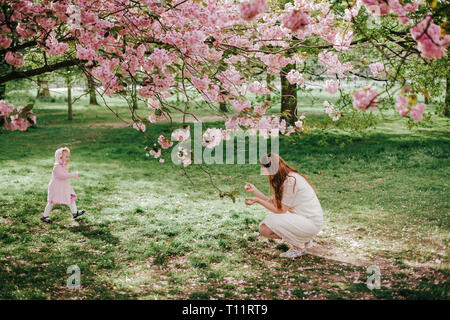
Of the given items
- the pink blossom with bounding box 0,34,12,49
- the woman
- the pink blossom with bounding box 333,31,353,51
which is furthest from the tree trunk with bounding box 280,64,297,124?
the pink blossom with bounding box 0,34,12,49

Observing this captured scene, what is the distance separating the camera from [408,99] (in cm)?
246

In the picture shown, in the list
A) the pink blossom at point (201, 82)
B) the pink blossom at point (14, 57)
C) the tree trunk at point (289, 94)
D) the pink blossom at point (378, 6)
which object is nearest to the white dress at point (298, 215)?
the tree trunk at point (289, 94)

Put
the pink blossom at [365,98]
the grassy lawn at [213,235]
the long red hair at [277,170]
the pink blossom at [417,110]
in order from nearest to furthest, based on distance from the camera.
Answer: the pink blossom at [417,110] < the pink blossom at [365,98] < the grassy lawn at [213,235] < the long red hair at [277,170]

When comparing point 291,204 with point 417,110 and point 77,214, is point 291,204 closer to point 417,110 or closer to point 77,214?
point 417,110

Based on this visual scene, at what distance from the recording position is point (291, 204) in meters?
4.76

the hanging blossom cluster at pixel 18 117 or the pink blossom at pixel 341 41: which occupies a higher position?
the pink blossom at pixel 341 41

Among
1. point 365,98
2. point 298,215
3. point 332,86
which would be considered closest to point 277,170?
point 298,215

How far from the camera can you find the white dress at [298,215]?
4656 mm

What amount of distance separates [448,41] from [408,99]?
409 millimetres

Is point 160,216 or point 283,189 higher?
point 283,189

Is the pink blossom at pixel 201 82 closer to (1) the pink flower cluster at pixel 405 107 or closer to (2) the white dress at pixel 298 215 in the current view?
(2) the white dress at pixel 298 215

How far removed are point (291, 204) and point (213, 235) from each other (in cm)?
131

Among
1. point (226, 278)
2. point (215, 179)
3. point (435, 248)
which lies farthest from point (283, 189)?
point (215, 179)
